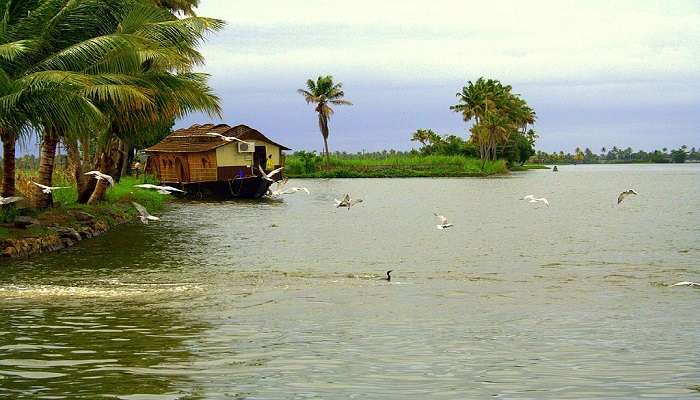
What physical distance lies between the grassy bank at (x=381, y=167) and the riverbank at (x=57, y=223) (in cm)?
6359

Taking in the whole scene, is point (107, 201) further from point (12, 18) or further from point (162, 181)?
point (162, 181)

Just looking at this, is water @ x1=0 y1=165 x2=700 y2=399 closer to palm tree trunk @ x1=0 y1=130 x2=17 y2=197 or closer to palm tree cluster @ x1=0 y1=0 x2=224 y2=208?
palm tree trunk @ x1=0 y1=130 x2=17 y2=197

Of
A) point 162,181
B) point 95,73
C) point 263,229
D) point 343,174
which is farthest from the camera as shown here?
point 343,174

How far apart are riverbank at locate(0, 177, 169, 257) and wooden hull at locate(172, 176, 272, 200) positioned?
63.0 feet

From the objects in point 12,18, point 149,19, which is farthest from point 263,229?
point 12,18

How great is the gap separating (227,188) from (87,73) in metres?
30.9

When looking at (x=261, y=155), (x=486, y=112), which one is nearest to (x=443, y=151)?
(x=486, y=112)

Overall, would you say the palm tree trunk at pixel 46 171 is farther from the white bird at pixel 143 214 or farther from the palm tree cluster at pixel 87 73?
the white bird at pixel 143 214

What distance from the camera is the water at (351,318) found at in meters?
10.4

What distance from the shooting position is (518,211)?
4591cm

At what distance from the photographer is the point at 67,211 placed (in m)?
28.6

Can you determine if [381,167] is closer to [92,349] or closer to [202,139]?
[202,139]

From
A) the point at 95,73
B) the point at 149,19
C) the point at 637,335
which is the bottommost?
the point at 637,335

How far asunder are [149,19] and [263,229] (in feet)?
31.2
